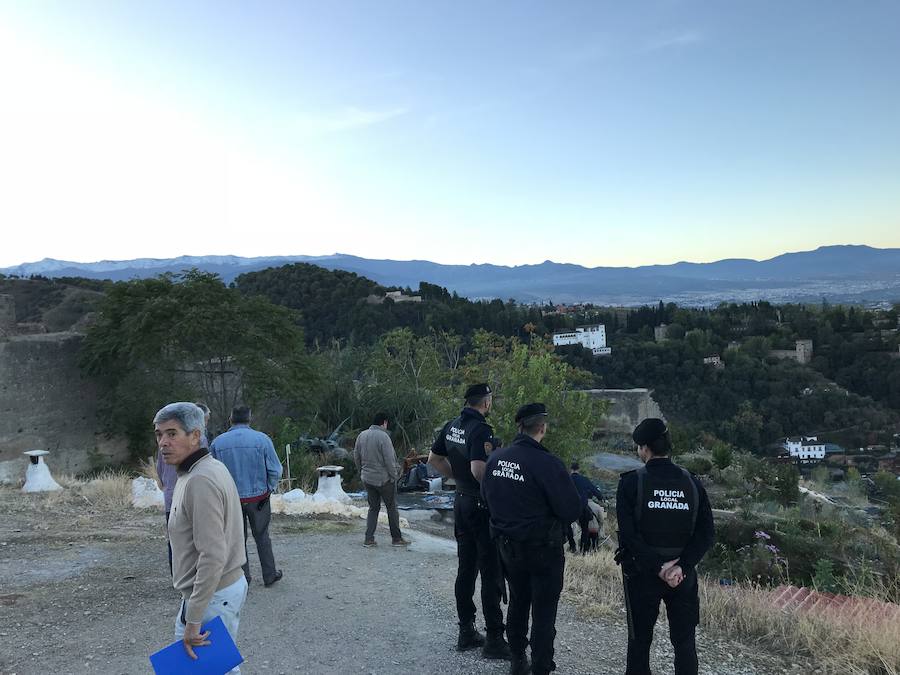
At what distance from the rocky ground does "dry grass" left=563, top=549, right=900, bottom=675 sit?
0.20 m

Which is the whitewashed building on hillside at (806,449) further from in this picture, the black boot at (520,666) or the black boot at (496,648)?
the black boot at (520,666)

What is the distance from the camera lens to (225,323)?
14.5 m

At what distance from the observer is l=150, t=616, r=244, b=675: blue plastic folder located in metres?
2.77

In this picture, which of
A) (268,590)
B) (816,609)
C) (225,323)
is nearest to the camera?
(816,609)

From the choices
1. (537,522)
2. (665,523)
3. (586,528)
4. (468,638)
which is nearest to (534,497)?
(537,522)

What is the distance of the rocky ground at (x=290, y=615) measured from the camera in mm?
4539

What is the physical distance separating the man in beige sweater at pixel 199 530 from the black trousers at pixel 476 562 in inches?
75.1

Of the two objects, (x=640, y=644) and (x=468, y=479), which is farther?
(x=468, y=479)

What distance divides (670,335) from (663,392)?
63.8 feet

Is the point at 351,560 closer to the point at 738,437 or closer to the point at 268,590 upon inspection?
the point at 268,590

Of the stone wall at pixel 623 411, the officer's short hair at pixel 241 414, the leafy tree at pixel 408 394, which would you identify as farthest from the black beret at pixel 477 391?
the stone wall at pixel 623 411

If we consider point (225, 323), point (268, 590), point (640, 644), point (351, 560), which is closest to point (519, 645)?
point (640, 644)

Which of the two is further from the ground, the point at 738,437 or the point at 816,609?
the point at 816,609

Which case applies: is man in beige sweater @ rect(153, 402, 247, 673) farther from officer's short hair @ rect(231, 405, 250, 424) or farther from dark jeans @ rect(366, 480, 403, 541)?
dark jeans @ rect(366, 480, 403, 541)
